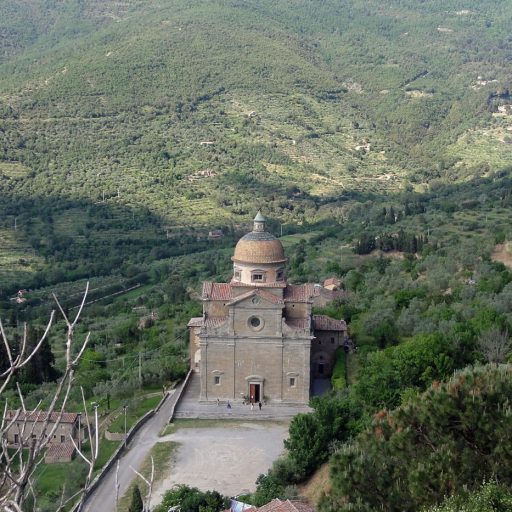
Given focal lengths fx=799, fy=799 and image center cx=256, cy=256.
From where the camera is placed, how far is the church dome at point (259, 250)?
114 ft

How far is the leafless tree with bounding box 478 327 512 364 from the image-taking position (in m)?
31.5

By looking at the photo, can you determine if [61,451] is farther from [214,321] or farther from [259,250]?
[259,250]

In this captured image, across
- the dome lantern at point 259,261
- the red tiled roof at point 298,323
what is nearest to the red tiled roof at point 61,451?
the dome lantern at point 259,261

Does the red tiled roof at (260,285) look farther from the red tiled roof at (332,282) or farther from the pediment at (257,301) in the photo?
the red tiled roof at (332,282)

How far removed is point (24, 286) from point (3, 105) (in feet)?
225

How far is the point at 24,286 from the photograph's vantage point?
71.9m

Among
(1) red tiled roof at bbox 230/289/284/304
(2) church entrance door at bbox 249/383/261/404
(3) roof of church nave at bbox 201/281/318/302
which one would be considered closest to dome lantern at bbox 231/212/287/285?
(3) roof of church nave at bbox 201/281/318/302

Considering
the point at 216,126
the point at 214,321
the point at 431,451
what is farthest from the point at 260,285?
the point at 216,126

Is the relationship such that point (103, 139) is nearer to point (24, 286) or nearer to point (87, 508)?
point (24, 286)

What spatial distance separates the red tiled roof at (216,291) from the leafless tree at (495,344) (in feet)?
35.8

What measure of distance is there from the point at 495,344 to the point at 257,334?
32.1ft

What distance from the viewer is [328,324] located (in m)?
39.0

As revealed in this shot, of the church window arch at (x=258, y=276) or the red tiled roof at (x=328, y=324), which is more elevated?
the church window arch at (x=258, y=276)

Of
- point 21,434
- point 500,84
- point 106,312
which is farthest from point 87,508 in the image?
point 500,84
